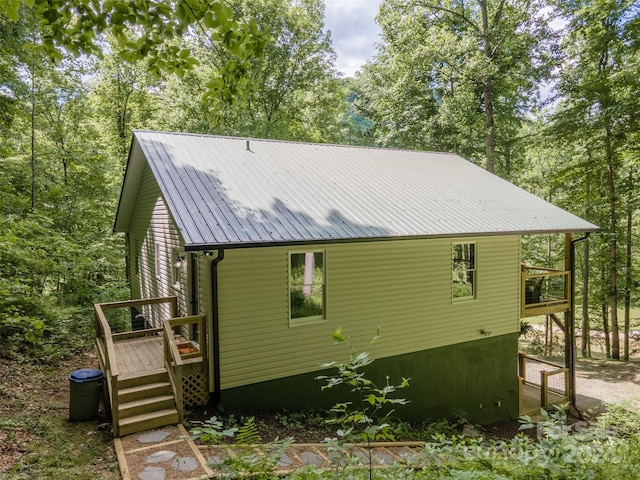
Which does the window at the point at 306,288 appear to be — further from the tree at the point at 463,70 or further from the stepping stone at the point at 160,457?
the tree at the point at 463,70

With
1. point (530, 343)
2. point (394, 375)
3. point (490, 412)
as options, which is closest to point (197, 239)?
point (394, 375)

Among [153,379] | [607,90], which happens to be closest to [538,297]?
[607,90]

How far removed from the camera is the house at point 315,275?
7.15m

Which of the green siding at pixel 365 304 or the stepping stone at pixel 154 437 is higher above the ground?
the green siding at pixel 365 304

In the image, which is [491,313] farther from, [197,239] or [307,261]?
[197,239]

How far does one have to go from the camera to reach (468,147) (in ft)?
70.3

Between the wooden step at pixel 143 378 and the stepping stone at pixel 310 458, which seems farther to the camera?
the wooden step at pixel 143 378

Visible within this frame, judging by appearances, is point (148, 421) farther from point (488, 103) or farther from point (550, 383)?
point (488, 103)

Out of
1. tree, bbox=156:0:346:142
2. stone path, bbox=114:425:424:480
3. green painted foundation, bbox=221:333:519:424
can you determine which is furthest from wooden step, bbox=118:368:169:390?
tree, bbox=156:0:346:142

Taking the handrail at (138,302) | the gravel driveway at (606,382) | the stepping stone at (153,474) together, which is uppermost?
the handrail at (138,302)

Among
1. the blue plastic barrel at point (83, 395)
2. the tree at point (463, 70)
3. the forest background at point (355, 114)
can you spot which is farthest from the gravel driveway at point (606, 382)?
the blue plastic barrel at point (83, 395)

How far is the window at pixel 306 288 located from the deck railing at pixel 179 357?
1733 millimetres

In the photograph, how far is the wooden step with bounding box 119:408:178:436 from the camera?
5793 mm

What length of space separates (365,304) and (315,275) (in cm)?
128
